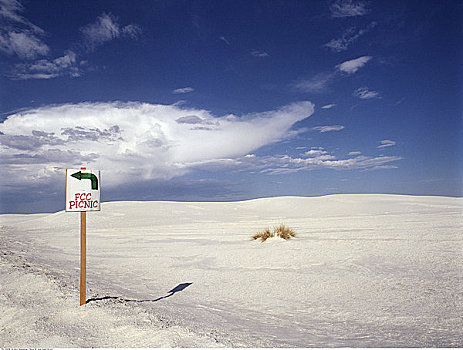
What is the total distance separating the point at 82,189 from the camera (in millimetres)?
5266

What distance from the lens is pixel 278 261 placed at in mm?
9969

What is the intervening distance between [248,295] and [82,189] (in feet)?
12.4

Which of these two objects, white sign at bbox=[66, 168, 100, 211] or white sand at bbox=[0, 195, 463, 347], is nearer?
→ white sand at bbox=[0, 195, 463, 347]

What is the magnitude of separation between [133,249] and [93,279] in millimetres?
4978

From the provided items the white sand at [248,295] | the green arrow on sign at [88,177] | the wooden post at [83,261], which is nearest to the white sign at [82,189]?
the green arrow on sign at [88,177]

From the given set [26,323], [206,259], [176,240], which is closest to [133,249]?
[176,240]

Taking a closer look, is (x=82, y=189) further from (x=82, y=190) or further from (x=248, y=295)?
(x=248, y=295)

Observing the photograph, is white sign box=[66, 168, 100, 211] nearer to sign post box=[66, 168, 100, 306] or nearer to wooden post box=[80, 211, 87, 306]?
sign post box=[66, 168, 100, 306]

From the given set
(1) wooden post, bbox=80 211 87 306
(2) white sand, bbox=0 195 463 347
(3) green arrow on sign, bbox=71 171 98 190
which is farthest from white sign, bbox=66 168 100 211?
(2) white sand, bbox=0 195 463 347

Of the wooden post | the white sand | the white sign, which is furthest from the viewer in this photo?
the wooden post

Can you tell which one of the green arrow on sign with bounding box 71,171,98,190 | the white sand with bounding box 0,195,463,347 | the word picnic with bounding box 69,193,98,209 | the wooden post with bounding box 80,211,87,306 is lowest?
the white sand with bounding box 0,195,463,347

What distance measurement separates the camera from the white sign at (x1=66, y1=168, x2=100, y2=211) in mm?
5172

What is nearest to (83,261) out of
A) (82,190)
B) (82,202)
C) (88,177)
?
(82,202)

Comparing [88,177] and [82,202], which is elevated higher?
[88,177]
